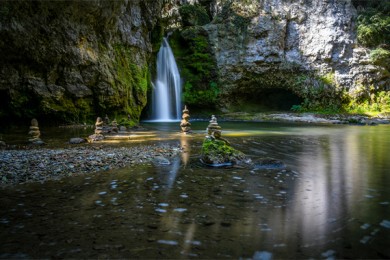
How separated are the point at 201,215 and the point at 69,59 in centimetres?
1929

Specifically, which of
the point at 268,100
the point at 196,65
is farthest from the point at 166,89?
the point at 268,100

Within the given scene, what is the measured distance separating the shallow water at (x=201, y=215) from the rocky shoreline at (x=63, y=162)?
588 millimetres

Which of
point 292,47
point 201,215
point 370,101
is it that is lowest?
point 201,215

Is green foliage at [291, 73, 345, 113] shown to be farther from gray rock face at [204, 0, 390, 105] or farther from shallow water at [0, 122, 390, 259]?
shallow water at [0, 122, 390, 259]

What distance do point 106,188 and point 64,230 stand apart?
80.3 inches

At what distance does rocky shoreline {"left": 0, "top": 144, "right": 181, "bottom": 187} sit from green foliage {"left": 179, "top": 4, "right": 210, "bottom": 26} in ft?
111

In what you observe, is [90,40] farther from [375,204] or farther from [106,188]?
[375,204]

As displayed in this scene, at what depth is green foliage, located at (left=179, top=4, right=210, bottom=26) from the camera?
135ft

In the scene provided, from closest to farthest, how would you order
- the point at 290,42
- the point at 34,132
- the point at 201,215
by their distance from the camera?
1. the point at 201,215
2. the point at 34,132
3. the point at 290,42

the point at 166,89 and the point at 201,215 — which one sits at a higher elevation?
the point at 166,89

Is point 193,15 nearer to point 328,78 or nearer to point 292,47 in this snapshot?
point 292,47

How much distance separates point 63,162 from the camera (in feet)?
27.7

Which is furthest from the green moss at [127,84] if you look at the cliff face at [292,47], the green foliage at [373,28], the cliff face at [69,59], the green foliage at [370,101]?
the green foliage at [373,28]

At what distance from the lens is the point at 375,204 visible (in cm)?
530
